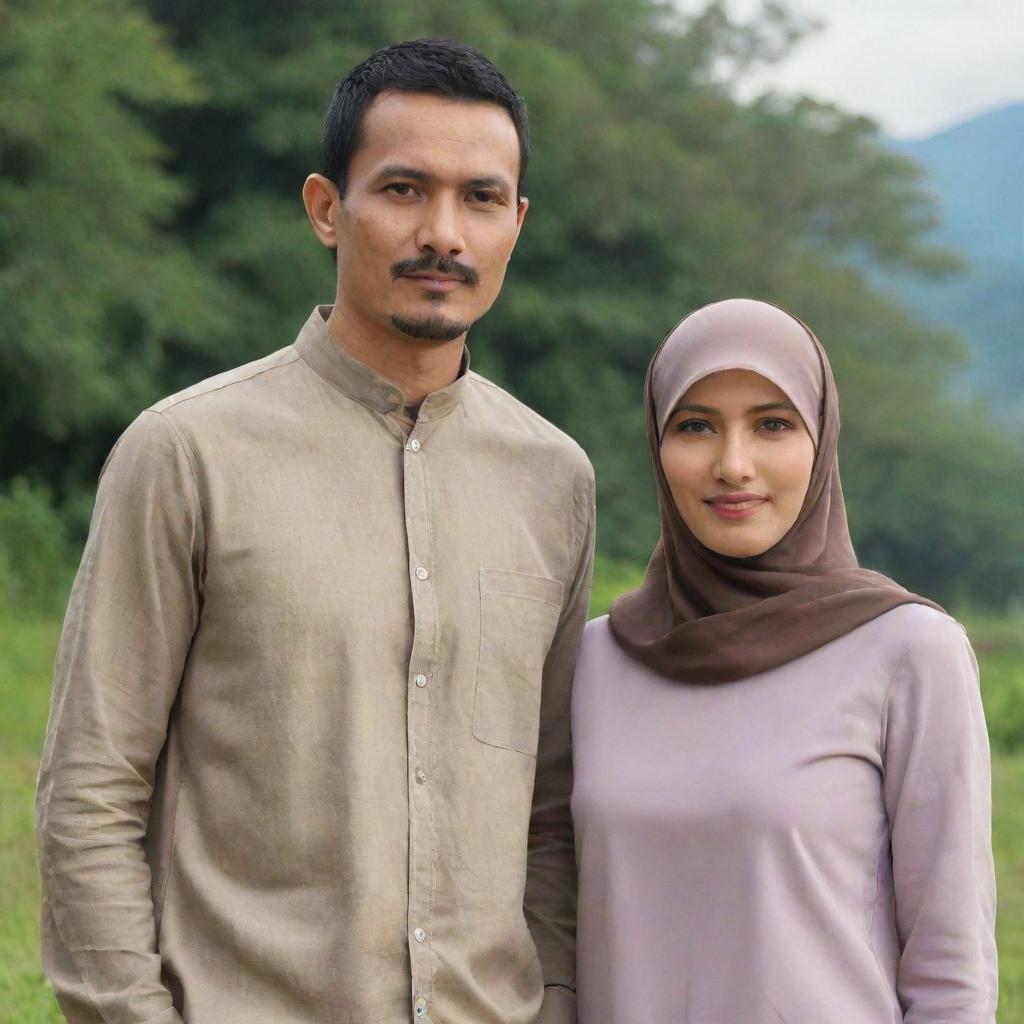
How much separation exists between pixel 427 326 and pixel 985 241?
6520cm

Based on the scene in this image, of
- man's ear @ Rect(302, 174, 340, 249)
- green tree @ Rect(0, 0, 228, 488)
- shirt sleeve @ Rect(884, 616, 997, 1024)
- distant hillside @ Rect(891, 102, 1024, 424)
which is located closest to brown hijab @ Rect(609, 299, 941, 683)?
shirt sleeve @ Rect(884, 616, 997, 1024)

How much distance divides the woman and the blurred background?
6.73 ft

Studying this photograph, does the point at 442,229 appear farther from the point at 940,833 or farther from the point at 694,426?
the point at 940,833

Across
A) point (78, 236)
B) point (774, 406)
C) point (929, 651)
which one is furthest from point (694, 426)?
point (78, 236)

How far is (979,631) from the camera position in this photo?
19391 millimetres

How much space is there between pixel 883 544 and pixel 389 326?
2310 centimetres

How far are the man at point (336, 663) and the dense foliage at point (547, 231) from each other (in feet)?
31.0

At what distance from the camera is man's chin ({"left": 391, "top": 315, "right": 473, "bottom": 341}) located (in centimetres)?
221

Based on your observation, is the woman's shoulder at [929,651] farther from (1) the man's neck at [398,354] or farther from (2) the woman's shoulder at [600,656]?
(1) the man's neck at [398,354]

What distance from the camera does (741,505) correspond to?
2.22m

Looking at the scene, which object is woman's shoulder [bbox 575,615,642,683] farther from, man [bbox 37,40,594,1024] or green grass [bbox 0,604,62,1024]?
green grass [bbox 0,604,62,1024]

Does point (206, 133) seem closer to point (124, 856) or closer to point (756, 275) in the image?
point (756, 275)

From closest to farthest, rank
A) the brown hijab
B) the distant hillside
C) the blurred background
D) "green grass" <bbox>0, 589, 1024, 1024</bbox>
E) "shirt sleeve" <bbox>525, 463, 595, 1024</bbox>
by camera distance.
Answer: the brown hijab
"shirt sleeve" <bbox>525, 463, 595, 1024</bbox>
"green grass" <bbox>0, 589, 1024, 1024</bbox>
the blurred background
the distant hillside

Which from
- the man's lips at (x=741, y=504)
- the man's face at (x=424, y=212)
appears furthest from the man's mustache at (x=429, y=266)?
the man's lips at (x=741, y=504)
